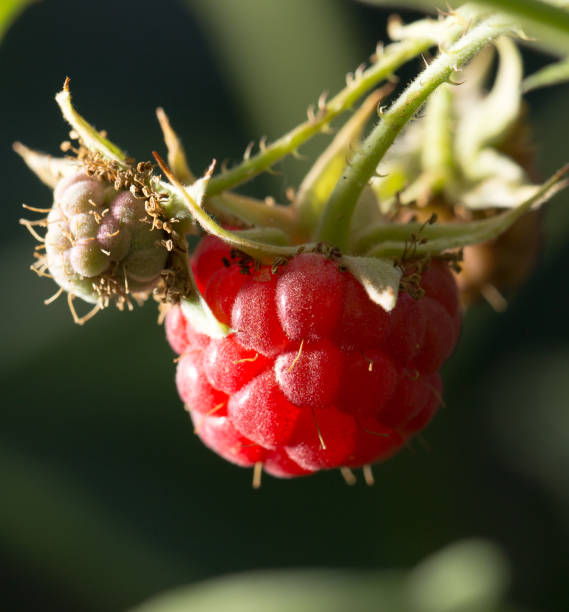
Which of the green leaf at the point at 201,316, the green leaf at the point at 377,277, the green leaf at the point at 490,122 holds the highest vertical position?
the green leaf at the point at 201,316

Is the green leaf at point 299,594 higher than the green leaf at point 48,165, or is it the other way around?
the green leaf at point 48,165

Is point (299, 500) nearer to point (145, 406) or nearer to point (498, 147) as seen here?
point (145, 406)

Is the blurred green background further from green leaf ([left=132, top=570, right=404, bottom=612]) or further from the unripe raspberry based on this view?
the unripe raspberry

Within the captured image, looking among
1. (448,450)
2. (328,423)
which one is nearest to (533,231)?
(328,423)

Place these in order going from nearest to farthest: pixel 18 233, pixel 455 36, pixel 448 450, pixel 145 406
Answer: pixel 455 36
pixel 448 450
pixel 145 406
pixel 18 233

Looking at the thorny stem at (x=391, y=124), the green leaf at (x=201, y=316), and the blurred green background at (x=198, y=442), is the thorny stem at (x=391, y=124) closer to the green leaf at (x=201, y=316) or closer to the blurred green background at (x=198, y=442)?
the green leaf at (x=201, y=316)

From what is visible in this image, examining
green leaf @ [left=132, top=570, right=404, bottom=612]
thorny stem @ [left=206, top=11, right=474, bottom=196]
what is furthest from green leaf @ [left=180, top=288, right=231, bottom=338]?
green leaf @ [left=132, top=570, right=404, bottom=612]

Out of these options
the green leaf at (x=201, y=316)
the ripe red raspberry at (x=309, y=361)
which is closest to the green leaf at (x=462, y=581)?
the ripe red raspberry at (x=309, y=361)

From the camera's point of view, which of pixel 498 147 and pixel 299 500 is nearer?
pixel 498 147
